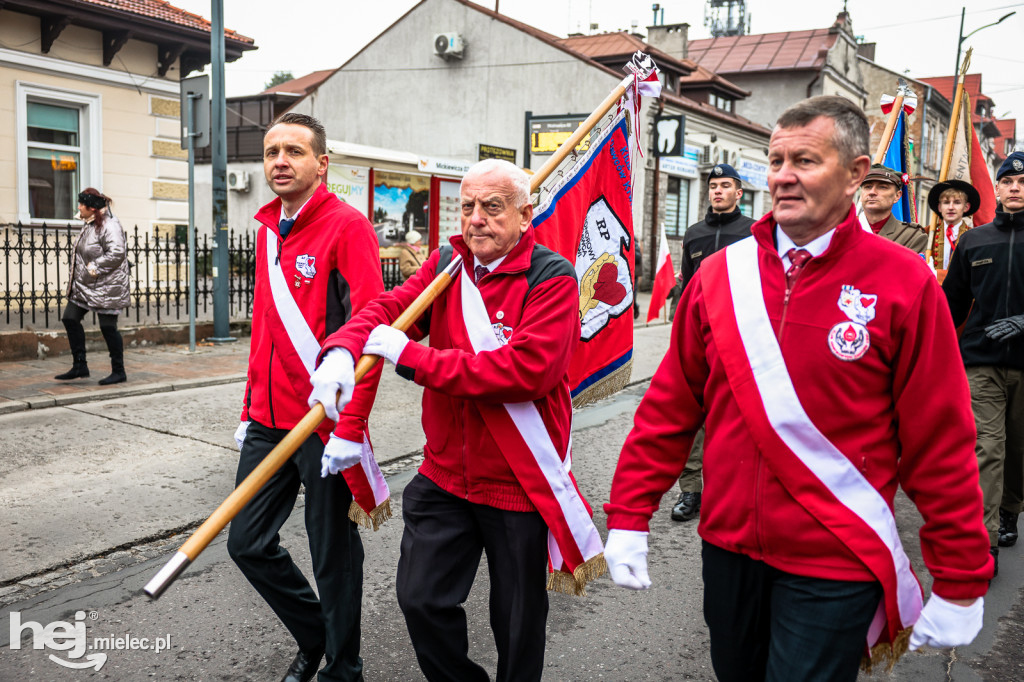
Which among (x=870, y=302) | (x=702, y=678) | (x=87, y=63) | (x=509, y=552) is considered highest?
(x=87, y=63)

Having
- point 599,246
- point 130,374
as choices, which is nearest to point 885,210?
point 599,246

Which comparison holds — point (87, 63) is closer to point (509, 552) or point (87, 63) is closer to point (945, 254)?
point (945, 254)

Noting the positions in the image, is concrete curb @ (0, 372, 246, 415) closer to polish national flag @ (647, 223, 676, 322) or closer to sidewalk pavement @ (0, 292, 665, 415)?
sidewalk pavement @ (0, 292, 665, 415)

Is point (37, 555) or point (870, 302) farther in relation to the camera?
point (37, 555)

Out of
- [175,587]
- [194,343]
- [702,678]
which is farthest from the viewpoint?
[194,343]

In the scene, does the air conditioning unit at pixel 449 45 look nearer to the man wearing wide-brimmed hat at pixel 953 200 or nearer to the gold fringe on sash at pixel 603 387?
the man wearing wide-brimmed hat at pixel 953 200

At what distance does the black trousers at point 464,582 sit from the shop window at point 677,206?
2317cm

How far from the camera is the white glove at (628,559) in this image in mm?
2100

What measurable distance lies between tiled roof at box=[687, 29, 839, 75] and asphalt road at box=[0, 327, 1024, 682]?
1221 inches

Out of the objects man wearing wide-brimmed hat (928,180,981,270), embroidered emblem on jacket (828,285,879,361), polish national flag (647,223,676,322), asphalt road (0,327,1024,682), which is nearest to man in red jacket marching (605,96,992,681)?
embroidered emblem on jacket (828,285,879,361)

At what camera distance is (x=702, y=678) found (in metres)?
3.29

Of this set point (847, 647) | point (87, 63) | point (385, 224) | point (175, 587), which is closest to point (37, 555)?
point (175, 587)

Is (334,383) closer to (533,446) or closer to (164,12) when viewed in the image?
(533,446)

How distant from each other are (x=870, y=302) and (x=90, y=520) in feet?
14.5
